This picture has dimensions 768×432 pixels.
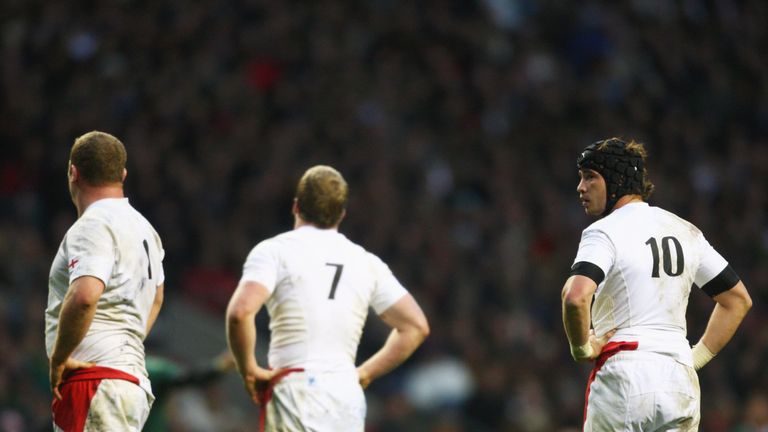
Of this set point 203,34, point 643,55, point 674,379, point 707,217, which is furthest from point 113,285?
point 643,55

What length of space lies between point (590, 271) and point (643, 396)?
0.66m

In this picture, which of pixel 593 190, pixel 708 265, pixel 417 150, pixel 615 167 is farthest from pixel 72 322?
pixel 417 150

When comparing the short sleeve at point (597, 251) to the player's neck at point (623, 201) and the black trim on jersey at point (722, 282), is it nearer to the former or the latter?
the player's neck at point (623, 201)

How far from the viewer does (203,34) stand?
1556cm

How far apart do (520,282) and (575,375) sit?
1317mm

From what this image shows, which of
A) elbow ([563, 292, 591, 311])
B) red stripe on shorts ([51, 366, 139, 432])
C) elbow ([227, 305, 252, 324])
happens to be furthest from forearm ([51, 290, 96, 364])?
elbow ([563, 292, 591, 311])

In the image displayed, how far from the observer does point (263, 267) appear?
624 centimetres

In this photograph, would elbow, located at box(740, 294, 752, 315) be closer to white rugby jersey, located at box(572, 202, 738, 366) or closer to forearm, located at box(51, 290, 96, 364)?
white rugby jersey, located at box(572, 202, 738, 366)

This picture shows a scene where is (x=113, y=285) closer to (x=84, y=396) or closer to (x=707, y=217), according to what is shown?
(x=84, y=396)

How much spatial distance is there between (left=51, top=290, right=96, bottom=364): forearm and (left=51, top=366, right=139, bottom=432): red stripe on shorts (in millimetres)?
243

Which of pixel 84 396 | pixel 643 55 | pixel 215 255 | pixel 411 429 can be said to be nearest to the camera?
pixel 84 396

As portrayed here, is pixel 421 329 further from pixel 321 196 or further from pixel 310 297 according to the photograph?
pixel 321 196

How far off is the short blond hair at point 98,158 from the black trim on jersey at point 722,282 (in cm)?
307

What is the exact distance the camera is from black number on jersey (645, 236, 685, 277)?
19.6 feet
